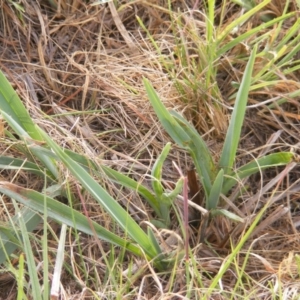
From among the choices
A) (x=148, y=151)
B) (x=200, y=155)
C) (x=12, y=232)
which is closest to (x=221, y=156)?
(x=200, y=155)

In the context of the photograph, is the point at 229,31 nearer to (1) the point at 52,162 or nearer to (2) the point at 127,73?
(2) the point at 127,73

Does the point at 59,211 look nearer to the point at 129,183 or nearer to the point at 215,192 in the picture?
the point at 129,183

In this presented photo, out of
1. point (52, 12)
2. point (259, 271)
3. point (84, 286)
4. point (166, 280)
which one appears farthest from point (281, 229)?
point (52, 12)

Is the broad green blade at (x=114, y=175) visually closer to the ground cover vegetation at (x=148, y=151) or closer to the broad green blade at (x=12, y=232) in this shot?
the ground cover vegetation at (x=148, y=151)

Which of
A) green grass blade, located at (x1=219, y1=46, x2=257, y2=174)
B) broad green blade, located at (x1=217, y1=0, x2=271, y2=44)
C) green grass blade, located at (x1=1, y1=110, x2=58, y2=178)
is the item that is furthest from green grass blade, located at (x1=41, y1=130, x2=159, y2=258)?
broad green blade, located at (x1=217, y1=0, x2=271, y2=44)

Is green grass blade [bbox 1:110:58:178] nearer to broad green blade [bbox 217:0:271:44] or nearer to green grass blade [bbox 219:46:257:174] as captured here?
green grass blade [bbox 219:46:257:174]

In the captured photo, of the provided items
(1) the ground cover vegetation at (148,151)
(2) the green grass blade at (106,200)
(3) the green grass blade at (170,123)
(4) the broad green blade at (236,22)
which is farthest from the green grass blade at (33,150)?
(4) the broad green blade at (236,22)
